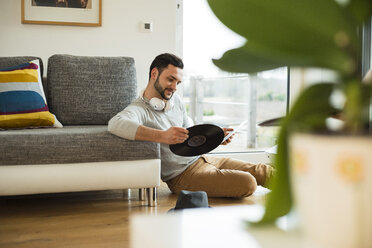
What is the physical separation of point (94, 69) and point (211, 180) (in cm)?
114

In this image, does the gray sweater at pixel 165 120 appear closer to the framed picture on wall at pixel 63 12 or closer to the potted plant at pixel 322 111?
the framed picture on wall at pixel 63 12

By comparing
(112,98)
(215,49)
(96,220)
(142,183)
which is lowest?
(96,220)

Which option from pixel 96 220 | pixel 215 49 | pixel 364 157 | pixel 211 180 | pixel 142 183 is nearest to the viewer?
pixel 364 157

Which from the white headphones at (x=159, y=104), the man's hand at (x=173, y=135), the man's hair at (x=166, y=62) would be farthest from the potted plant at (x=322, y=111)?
the man's hair at (x=166, y=62)

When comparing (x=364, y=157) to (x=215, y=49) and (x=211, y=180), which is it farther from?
(x=215, y=49)

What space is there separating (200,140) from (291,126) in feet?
6.77

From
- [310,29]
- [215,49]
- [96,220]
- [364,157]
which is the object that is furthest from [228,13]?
[215,49]

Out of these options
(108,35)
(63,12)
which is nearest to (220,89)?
(108,35)

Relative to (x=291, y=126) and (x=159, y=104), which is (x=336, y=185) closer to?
(x=291, y=126)

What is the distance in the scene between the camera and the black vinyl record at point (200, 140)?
247cm

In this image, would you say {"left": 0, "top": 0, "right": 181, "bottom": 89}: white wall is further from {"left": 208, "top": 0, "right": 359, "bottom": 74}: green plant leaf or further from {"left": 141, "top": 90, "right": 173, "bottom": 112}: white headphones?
{"left": 208, "top": 0, "right": 359, "bottom": 74}: green plant leaf

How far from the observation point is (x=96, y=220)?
2.24 meters

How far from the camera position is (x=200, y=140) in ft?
8.23

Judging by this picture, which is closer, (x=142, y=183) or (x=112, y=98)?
(x=142, y=183)
